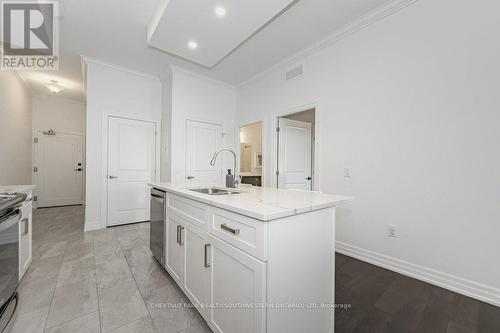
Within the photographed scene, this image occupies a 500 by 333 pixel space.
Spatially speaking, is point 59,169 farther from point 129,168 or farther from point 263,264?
point 263,264

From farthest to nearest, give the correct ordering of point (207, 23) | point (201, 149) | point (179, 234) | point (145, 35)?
point (201, 149), point (145, 35), point (207, 23), point (179, 234)

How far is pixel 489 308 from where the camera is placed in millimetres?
1615

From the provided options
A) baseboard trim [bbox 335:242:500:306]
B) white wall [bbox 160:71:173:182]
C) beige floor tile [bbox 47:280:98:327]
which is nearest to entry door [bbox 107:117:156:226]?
white wall [bbox 160:71:173:182]

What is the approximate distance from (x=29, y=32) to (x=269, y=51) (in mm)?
3304

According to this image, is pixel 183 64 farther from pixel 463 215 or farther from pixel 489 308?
pixel 489 308

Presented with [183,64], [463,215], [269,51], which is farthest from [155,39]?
[463,215]

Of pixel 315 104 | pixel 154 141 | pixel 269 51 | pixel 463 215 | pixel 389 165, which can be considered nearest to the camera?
pixel 463 215

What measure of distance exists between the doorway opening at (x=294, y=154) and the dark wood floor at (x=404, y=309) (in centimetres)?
190

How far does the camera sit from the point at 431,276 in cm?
197

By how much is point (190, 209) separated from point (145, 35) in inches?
111

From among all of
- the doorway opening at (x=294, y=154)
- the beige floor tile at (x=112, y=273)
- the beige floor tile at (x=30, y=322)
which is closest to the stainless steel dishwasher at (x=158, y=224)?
the beige floor tile at (x=112, y=273)

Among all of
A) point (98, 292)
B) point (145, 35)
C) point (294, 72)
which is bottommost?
point (98, 292)

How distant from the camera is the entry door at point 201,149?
406 centimetres

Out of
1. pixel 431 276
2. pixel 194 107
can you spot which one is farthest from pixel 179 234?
pixel 194 107
